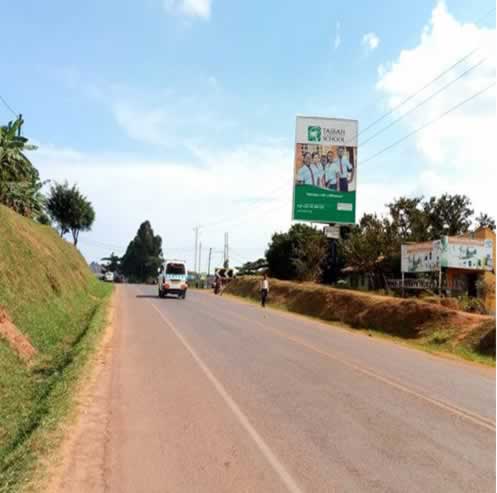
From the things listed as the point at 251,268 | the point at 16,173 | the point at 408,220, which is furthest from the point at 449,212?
the point at 16,173

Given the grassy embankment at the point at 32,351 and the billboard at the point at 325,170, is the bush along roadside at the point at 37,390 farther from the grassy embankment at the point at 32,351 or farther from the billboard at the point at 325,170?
the billboard at the point at 325,170

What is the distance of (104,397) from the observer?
7992 mm

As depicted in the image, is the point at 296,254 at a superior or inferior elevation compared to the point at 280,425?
superior

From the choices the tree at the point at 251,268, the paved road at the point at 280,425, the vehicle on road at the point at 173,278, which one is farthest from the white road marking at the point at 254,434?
the tree at the point at 251,268

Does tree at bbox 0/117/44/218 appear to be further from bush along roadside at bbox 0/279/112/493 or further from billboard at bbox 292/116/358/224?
billboard at bbox 292/116/358/224

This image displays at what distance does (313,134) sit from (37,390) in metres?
24.8

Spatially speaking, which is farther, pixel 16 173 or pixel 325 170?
pixel 325 170

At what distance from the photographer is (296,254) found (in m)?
53.2

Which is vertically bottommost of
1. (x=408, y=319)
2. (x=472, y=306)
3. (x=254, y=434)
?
(x=254, y=434)

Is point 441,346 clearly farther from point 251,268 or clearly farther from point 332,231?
point 251,268

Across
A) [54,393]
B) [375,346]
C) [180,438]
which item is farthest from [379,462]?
[375,346]

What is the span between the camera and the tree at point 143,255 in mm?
108000

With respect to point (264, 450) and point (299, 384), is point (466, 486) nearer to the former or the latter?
point (264, 450)

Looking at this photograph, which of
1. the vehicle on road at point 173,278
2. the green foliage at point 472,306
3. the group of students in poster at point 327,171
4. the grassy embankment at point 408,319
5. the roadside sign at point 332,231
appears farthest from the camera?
the vehicle on road at point 173,278
